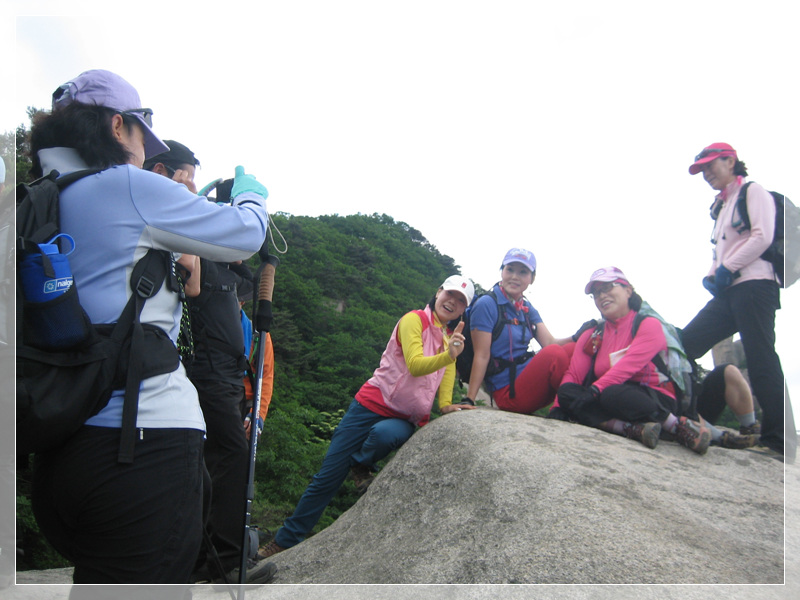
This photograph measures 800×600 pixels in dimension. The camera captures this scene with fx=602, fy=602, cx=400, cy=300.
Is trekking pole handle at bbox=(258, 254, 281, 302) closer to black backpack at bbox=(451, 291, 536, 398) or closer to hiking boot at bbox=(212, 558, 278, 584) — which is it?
hiking boot at bbox=(212, 558, 278, 584)

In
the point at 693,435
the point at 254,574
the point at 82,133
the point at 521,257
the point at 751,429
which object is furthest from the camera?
the point at 521,257

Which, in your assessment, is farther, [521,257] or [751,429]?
[521,257]

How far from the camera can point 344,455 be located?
190 inches

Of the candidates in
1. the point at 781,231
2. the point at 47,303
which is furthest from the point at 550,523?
the point at 781,231

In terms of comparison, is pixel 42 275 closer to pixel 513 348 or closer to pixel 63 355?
pixel 63 355

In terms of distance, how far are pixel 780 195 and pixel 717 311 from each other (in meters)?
1.09

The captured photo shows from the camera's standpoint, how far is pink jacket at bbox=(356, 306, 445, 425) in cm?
484

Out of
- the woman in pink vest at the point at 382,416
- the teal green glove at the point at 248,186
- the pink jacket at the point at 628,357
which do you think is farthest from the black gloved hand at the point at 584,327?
the teal green glove at the point at 248,186

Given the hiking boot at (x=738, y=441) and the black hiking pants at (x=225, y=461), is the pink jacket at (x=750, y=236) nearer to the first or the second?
the hiking boot at (x=738, y=441)

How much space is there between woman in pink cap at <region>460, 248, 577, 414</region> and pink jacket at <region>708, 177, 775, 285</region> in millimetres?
1555

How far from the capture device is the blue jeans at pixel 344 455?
4.66 m

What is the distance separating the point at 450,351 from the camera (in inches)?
174

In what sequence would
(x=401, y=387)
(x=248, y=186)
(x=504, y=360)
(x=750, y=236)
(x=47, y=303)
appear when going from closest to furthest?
1. (x=47, y=303)
2. (x=248, y=186)
3. (x=401, y=387)
4. (x=750, y=236)
5. (x=504, y=360)

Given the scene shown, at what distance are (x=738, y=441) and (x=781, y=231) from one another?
A: 178cm
